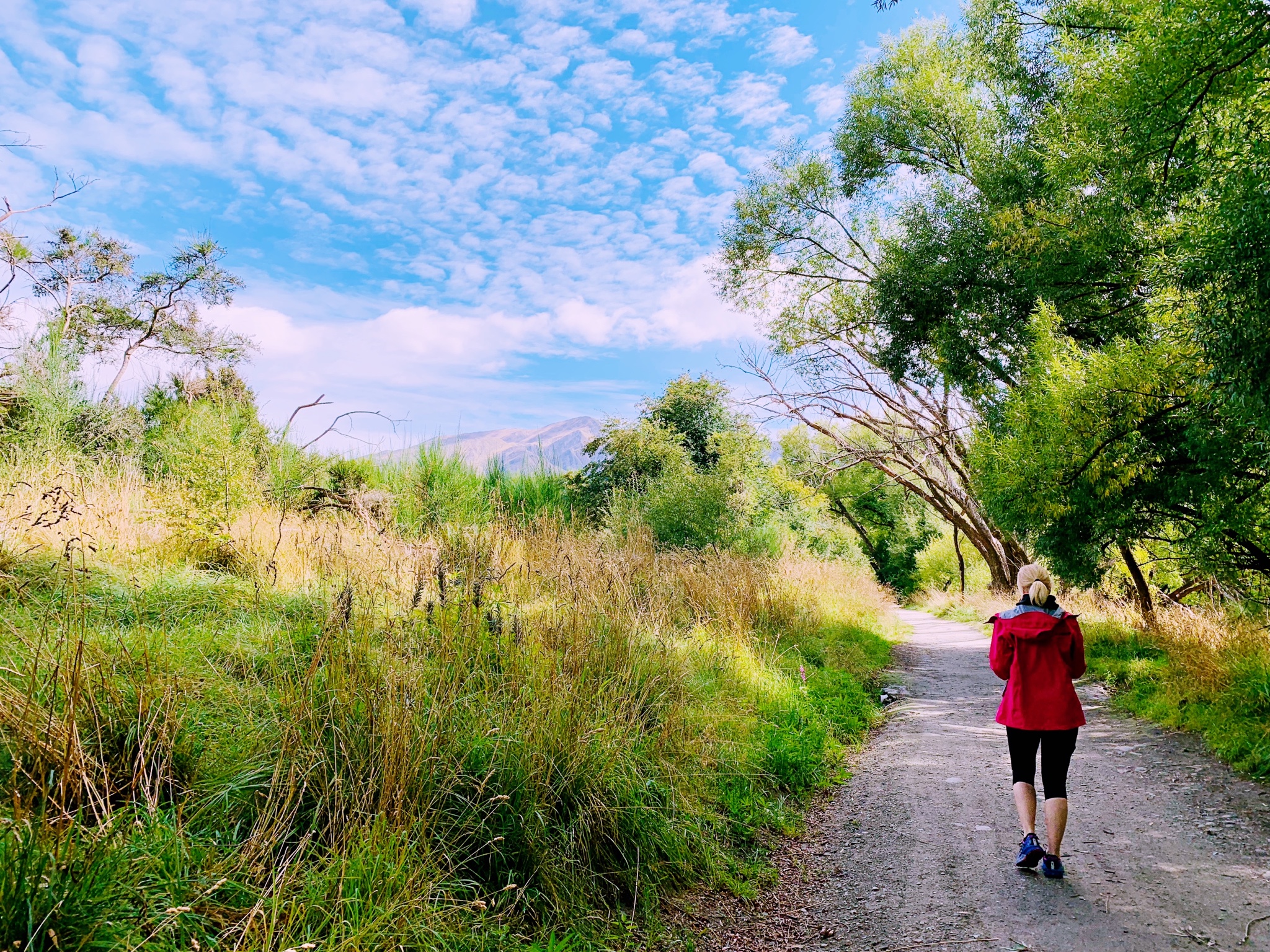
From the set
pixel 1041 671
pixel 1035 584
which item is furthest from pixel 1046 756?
pixel 1035 584

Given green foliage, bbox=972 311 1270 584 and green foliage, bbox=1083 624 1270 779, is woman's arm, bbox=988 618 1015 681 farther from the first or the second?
green foliage, bbox=972 311 1270 584

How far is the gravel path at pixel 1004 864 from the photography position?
333 centimetres

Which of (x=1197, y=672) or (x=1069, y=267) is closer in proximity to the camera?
(x=1197, y=672)

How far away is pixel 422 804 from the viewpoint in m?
2.84

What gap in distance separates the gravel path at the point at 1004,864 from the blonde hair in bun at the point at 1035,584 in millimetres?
1621

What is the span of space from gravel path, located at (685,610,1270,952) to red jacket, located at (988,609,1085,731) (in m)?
0.88

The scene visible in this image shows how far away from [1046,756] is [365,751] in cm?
406

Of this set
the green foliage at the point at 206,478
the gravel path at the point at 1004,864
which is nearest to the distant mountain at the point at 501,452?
the green foliage at the point at 206,478

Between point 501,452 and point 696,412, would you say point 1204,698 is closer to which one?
point 501,452

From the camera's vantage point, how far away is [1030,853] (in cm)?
390

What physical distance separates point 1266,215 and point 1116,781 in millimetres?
4527

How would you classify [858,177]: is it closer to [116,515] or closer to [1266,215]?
[1266,215]

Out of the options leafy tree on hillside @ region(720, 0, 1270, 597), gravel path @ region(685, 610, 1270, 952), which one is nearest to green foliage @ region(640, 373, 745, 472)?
leafy tree on hillside @ region(720, 0, 1270, 597)

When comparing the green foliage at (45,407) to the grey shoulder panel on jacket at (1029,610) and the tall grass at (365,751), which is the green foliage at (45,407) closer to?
the tall grass at (365,751)
